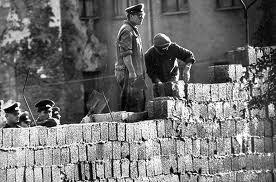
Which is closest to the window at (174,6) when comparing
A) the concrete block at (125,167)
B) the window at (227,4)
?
the window at (227,4)

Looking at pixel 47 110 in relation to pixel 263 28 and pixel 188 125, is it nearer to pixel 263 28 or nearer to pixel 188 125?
pixel 188 125

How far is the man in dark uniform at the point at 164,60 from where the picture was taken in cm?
2045

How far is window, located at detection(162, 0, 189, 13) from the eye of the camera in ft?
123

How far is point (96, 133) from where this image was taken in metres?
18.0

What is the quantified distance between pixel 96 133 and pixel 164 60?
9.63 ft

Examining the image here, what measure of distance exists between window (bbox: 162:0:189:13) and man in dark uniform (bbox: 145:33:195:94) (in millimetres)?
16929

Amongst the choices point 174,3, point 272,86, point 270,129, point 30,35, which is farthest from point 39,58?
point 272,86

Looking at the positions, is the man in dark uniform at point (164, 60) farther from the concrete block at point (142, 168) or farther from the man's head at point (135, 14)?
the concrete block at point (142, 168)

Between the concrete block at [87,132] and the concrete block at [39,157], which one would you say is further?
the concrete block at [87,132]

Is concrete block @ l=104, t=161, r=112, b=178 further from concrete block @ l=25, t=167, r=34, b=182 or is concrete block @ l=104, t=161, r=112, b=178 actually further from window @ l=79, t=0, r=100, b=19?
window @ l=79, t=0, r=100, b=19

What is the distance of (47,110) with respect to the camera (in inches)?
717

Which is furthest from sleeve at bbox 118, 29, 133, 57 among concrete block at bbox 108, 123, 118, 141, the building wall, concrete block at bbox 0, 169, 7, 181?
the building wall

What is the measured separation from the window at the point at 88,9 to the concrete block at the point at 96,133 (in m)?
20.1

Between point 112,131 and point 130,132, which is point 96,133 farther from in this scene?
point 130,132
